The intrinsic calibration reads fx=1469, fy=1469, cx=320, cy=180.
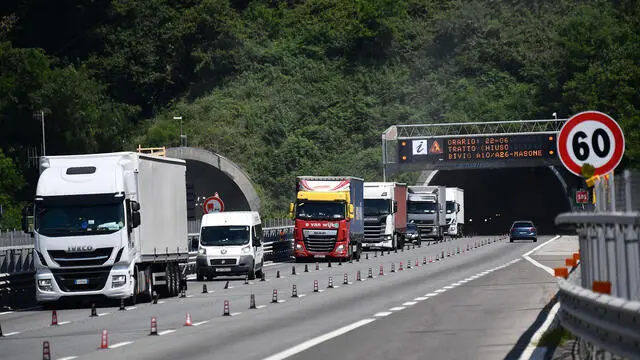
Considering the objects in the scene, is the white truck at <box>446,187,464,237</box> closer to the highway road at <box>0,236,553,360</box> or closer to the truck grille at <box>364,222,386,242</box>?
the truck grille at <box>364,222,386,242</box>

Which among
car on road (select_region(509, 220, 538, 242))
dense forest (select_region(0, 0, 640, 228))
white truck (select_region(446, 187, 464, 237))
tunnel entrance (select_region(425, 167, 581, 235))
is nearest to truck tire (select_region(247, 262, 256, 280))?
car on road (select_region(509, 220, 538, 242))

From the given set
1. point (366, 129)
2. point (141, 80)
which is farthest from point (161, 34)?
point (366, 129)

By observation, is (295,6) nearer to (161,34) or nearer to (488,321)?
(161,34)

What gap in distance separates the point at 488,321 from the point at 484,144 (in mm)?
73508

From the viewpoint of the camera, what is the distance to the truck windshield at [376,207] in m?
72.7

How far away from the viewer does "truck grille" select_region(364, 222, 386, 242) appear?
72.6m

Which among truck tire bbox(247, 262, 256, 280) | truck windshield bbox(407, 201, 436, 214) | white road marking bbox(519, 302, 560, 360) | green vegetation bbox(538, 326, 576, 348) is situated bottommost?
white road marking bbox(519, 302, 560, 360)

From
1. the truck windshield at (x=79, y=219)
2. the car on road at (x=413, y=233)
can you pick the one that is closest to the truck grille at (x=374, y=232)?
the car on road at (x=413, y=233)

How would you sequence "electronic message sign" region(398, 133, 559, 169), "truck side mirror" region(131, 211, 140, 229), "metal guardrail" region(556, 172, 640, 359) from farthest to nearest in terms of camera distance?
1. "electronic message sign" region(398, 133, 559, 169)
2. "truck side mirror" region(131, 211, 140, 229)
3. "metal guardrail" region(556, 172, 640, 359)

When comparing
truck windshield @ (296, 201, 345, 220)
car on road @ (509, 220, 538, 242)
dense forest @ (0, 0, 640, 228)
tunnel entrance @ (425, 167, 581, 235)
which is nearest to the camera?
truck windshield @ (296, 201, 345, 220)

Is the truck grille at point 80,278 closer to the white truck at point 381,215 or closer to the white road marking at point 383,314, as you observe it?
the white road marking at point 383,314

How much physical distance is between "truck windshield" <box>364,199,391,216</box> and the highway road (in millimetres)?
29668

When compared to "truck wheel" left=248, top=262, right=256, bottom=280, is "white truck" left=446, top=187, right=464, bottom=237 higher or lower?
higher

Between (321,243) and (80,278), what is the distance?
26.2m
